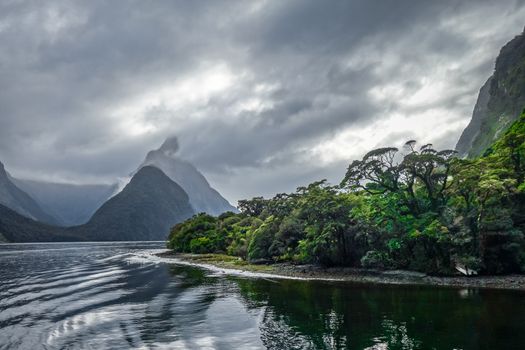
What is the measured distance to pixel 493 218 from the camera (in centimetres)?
4612

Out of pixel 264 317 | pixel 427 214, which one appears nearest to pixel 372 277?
pixel 427 214

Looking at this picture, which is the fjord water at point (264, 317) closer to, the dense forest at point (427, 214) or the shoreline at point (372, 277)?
the shoreline at point (372, 277)

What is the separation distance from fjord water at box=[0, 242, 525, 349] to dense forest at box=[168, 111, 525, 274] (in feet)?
31.6

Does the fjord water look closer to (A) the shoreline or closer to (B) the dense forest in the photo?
(A) the shoreline

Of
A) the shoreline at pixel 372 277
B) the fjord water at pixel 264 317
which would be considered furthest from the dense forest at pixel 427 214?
the fjord water at pixel 264 317

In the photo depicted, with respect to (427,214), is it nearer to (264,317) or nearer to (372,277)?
(372,277)

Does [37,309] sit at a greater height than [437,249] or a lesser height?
lesser

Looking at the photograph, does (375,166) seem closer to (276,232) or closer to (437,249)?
(437,249)

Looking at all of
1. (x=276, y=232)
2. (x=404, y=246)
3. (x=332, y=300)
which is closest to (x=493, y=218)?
(x=404, y=246)

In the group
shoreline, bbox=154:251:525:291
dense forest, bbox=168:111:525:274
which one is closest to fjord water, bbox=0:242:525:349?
shoreline, bbox=154:251:525:291

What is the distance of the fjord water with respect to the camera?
24.3 m

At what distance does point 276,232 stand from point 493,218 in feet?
142

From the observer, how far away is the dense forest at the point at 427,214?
46438mm

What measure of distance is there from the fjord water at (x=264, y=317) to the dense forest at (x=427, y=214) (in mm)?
9645
